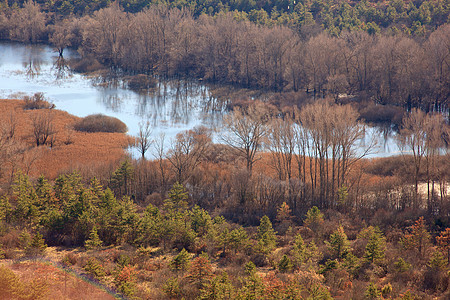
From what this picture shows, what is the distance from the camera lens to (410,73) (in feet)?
187

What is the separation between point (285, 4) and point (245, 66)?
34.3 metres

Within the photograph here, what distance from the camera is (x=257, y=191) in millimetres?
32156

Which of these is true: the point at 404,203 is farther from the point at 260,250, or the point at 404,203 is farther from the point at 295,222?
the point at 260,250

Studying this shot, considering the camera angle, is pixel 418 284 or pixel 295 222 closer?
pixel 418 284

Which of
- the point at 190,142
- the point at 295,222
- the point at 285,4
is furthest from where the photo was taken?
the point at 285,4

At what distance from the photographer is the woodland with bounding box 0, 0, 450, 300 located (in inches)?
774

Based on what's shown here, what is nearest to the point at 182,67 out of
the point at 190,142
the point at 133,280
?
the point at 190,142

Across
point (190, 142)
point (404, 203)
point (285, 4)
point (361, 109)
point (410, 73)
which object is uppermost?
point (285, 4)

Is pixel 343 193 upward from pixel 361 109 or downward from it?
downward

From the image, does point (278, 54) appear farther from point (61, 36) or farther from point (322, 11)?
point (61, 36)

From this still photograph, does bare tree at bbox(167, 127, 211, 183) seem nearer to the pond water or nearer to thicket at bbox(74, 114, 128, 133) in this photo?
the pond water

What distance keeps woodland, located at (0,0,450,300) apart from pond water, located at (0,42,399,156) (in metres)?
3.43

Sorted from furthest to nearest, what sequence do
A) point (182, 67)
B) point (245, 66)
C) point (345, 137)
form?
1. point (182, 67)
2. point (245, 66)
3. point (345, 137)

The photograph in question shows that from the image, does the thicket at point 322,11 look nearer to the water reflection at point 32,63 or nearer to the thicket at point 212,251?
the water reflection at point 32,63
